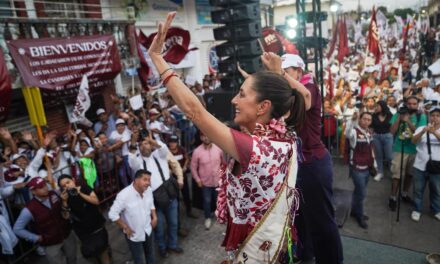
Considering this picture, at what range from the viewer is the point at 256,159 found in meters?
1.60

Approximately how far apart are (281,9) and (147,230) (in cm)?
5831

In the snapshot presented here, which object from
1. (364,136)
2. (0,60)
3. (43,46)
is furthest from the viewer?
(43,46)

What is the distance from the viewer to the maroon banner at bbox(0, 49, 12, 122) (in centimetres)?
661

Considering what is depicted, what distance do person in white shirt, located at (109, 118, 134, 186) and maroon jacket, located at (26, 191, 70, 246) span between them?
240 cm

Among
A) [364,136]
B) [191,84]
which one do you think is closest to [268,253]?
[364,136]

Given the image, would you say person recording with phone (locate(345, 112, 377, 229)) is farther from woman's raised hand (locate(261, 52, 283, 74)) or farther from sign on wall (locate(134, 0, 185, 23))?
sign on wall (locate(134, 0, 185, 23))

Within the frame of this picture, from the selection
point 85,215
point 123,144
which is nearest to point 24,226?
point 85,215

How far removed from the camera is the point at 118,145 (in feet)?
22.6

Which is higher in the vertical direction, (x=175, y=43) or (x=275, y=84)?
(x=175, y=43)

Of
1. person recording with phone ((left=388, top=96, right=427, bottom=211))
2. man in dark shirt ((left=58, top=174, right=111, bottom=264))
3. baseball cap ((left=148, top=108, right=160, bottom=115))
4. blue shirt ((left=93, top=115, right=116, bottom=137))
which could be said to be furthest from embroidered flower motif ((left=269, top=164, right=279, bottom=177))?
baseball cap ((left=148, top=108, right=160, bottom=115))

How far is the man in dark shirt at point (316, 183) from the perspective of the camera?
300 cm

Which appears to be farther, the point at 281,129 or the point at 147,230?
the point at 147,230

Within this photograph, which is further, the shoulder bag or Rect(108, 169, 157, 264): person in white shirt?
the shoulder bag

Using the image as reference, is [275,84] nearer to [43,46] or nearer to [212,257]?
[212,257]
